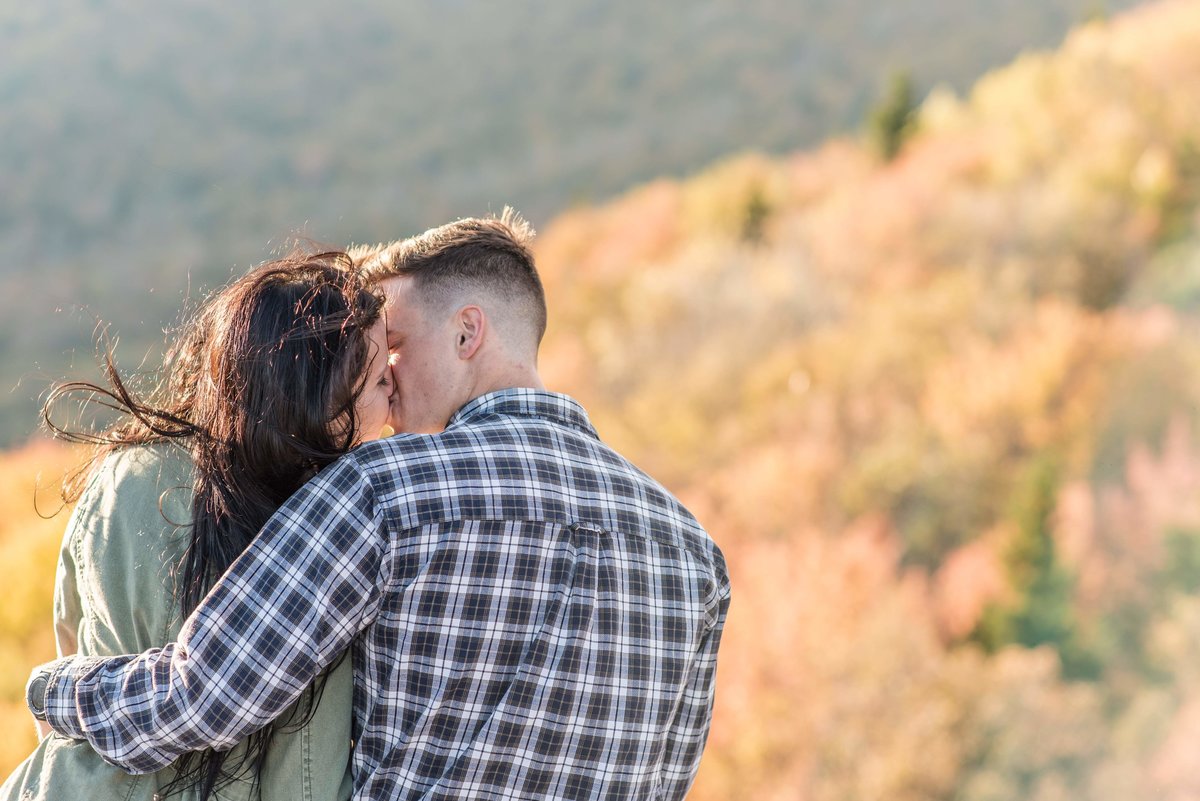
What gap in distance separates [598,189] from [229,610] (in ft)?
69.4

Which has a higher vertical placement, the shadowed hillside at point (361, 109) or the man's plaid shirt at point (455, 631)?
the shadowed hillside at point (361, 109)

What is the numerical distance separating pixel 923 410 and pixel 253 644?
8.13m

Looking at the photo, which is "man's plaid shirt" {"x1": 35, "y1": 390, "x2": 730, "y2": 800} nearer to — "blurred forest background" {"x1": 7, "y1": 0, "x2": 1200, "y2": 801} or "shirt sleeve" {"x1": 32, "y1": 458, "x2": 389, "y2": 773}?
"shirt sleeve" {"x1": 32, "y1": 458, "x2": 389, "y2": 773}

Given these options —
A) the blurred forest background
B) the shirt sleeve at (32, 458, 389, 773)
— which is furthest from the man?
the blurred forest background

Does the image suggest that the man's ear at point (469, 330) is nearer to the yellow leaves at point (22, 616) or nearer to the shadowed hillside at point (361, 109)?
the yellow leaves at point (22, 616)

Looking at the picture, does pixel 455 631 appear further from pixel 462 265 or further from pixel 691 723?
pixel 462 265

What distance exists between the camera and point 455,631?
1681 mm

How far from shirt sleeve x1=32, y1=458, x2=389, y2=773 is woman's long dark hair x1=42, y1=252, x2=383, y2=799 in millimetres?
124

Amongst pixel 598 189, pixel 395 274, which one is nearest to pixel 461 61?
pixel 598 189

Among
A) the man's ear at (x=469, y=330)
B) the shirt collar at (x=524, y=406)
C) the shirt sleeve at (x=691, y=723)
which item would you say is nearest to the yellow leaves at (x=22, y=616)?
the man's ear at (x=469, y=330)

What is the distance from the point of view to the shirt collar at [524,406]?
2009mm

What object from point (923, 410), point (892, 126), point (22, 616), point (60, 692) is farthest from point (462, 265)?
point (892, 126)

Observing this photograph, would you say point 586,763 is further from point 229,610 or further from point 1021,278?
point 1021,278

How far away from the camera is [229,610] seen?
5.17 feet
